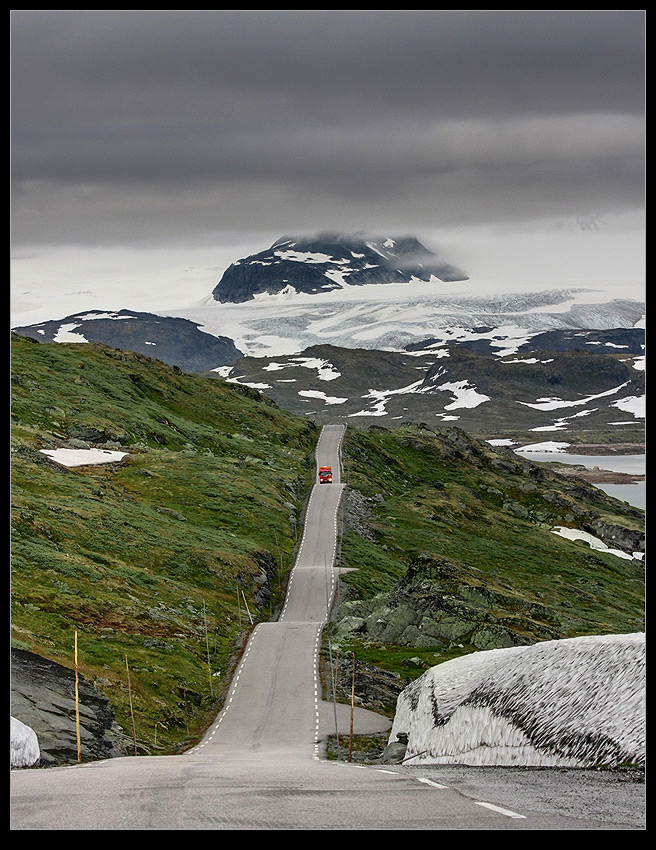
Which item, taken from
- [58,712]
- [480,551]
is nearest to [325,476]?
[480,551]

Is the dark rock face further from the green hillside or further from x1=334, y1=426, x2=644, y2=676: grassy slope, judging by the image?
x1=334, y1=426, x2=644, y2=676: grassy slope

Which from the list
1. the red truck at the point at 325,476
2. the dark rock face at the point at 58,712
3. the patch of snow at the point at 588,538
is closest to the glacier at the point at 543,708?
the dark rock face at the point at 58,712

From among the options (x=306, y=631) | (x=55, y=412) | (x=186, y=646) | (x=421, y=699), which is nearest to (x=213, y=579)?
(x=306, y=631)

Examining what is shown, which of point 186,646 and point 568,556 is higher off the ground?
point 186,646

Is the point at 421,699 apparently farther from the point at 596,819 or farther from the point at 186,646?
the point at 186,646

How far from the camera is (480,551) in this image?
140250 millimetres

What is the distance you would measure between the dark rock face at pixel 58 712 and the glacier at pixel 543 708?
13011 mm

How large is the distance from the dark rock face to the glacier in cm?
1301

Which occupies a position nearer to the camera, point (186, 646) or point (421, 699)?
point (421, 699)

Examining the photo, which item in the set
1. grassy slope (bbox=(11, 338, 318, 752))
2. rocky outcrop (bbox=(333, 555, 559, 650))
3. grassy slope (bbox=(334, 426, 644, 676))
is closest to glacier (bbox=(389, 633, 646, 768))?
grassy slope (bbox=(11, 338, 318, 752))

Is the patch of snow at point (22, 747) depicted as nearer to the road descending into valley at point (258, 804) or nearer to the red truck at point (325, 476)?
the road descending into valley at point (258, 804)

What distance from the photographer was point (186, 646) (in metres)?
71.2

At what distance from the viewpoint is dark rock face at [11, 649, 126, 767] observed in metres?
31.9
